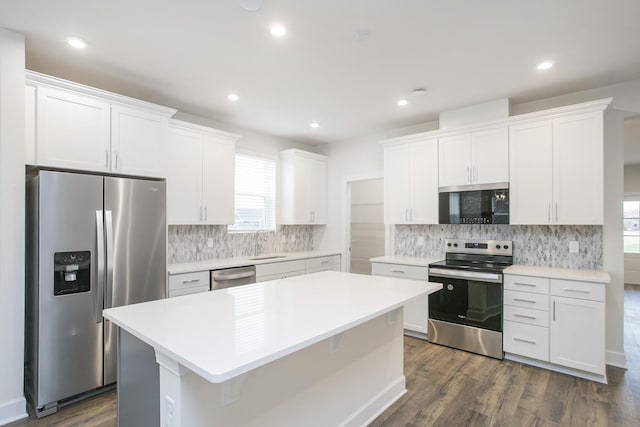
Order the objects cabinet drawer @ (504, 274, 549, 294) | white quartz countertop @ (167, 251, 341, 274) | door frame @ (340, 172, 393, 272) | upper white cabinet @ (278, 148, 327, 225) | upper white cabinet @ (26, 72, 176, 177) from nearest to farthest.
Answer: upper white cabinet @ (26, 72, 176, 177)
cabinet drawer @ (504, 274, 549, 294)
white quartz countertop @ (167, 251, 341, 274)
upper white cabinet @ (278, 148, 327, 225)
door frame @ (340, 172, 393, 272)

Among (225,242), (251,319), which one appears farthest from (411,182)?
(251,319)

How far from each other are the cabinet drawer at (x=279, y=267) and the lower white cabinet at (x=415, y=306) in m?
1.21

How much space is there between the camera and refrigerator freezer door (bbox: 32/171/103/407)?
234 cm

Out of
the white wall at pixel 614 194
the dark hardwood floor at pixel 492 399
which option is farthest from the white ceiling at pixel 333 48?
the dark hardwood floor at pixel 492 399

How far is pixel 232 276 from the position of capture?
3.58 m

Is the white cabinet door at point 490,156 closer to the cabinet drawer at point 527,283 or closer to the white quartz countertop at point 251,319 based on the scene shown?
the cabinet drawer at point 527,283

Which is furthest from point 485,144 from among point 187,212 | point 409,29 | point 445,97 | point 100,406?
point 100,406

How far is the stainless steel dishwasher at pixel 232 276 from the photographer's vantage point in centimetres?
345

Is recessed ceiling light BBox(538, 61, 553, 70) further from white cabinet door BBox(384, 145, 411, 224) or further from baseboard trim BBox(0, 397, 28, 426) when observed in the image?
baseboard trim BBox(0, 397, 28, 426)

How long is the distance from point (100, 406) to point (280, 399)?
1.71m

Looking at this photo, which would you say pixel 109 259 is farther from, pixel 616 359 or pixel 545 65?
pixel 616 359

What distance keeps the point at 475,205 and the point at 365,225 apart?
2.22m

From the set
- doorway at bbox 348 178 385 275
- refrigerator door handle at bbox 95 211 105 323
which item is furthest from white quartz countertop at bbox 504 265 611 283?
refrigerator door handle at bbox 95 211 105 323

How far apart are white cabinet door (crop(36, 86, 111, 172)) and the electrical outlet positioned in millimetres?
4470
